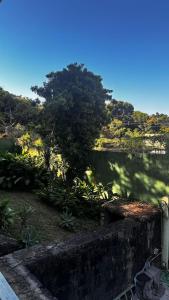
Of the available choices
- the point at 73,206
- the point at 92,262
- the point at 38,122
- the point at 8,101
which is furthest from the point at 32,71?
the point at 8,101

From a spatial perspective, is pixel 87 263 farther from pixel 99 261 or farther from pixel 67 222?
pixel 67 222

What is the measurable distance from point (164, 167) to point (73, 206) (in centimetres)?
235

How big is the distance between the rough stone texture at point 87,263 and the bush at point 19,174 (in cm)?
389

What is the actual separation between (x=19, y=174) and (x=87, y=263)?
4794mm

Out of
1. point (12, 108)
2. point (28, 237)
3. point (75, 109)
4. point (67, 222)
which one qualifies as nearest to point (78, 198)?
point (67, 222)

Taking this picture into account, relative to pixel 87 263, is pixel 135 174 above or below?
above

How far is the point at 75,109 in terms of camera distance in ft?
24.9

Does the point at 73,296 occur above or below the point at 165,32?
below

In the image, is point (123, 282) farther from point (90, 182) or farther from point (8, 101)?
point (8, 101)

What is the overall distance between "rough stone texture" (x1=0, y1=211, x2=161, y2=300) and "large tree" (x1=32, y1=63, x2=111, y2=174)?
10.9 feet

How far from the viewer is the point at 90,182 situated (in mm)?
7902

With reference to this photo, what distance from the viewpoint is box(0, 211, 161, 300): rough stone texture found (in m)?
2.93

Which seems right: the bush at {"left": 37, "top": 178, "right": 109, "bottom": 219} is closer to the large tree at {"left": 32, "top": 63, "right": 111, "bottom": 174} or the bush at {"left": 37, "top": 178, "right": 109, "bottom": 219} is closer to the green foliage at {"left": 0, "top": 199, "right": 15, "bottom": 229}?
the large tree at {"left": 32, "top": 63, "right": 111, "bottom": 174}

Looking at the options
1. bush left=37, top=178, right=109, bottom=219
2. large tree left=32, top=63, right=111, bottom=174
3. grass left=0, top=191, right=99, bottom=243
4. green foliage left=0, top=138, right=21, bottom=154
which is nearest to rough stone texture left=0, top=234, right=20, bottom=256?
grass left=0, top=191, right=99, bottom=243
